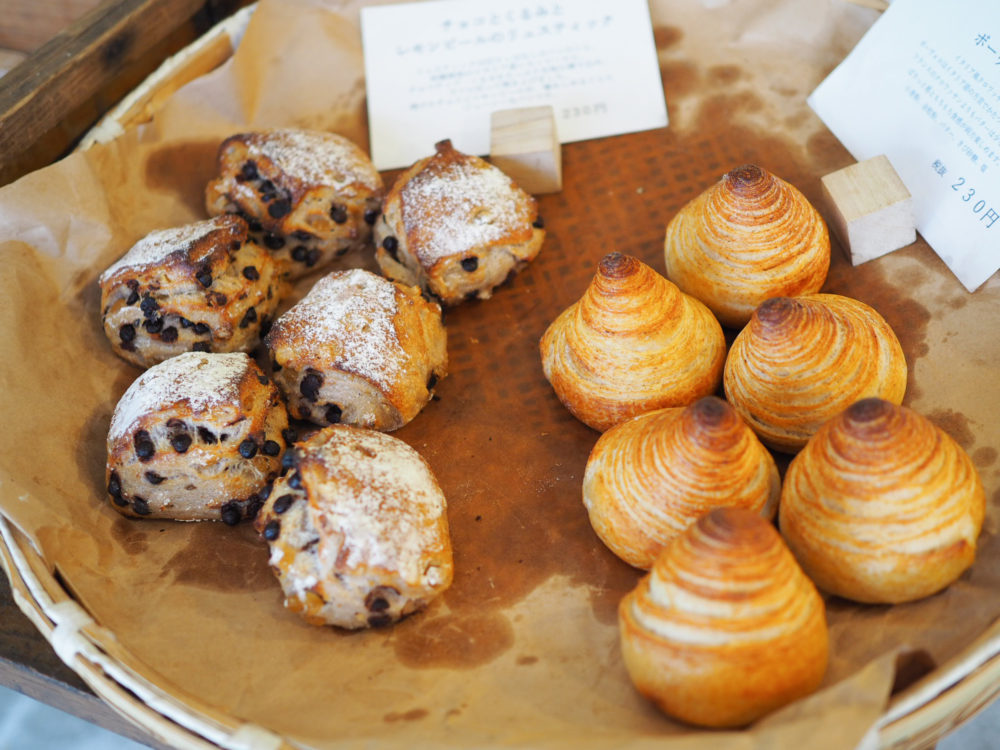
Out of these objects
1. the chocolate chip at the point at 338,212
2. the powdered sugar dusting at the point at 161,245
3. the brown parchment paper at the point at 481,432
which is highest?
the powdered sugar dusting at the point at 161,245

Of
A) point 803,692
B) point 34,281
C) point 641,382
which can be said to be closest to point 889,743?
point 803,692

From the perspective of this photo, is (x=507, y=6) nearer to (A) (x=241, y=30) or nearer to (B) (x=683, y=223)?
(A) (x=241, y=30)

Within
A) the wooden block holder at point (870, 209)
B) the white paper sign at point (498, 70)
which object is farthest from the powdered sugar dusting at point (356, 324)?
the wooden block holder at point (870, 209)

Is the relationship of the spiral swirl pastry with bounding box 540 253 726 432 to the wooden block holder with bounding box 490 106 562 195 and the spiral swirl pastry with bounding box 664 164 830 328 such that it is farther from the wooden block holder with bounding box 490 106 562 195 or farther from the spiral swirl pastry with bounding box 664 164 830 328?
the wooden block holder with bounding box 490 106 562 195

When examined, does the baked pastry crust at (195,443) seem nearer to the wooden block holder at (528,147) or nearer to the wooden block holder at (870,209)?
the wooden block holder at (528,147)

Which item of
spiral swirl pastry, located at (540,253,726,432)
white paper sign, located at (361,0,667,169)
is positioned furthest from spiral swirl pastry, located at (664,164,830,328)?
white paper sign, located at (361,0,667,169)
